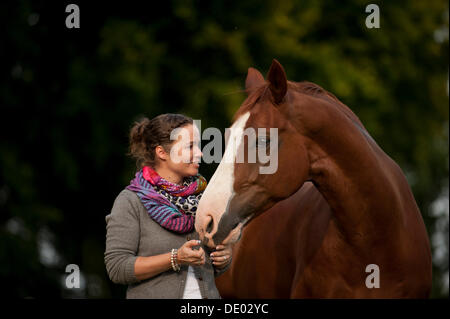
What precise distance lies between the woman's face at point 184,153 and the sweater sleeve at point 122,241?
30 centimetres

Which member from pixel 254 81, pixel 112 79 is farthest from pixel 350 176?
pixel 112 79

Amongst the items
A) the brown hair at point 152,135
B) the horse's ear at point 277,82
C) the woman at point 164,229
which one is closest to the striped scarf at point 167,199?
the woman at point 164,229

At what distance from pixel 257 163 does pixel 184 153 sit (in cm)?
40

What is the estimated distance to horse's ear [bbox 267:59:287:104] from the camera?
346cm

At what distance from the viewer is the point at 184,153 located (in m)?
3.56

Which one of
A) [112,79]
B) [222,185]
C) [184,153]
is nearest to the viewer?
[222,185]

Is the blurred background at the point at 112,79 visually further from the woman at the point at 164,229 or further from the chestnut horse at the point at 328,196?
the woman at the point at 164,229

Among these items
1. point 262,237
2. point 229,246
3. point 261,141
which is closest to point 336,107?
point 261,141

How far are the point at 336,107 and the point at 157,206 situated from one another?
114 cm

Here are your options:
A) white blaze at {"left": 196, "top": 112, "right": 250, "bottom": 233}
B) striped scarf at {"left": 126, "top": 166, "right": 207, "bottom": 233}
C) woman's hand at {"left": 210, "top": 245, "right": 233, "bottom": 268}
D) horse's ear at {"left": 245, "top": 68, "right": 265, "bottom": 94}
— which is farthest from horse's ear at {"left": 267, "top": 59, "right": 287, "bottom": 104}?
woman's hand at {"left": 210, "top": 245, "right": 233, "bottom": 268}

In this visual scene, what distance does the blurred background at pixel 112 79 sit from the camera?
10.7 m

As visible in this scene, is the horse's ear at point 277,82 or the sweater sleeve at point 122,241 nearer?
the sweater sleeve at point 122,241

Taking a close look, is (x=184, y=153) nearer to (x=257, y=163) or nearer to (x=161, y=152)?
(x=161, y=152)

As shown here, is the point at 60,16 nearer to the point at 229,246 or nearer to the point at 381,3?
the point at 381,3
